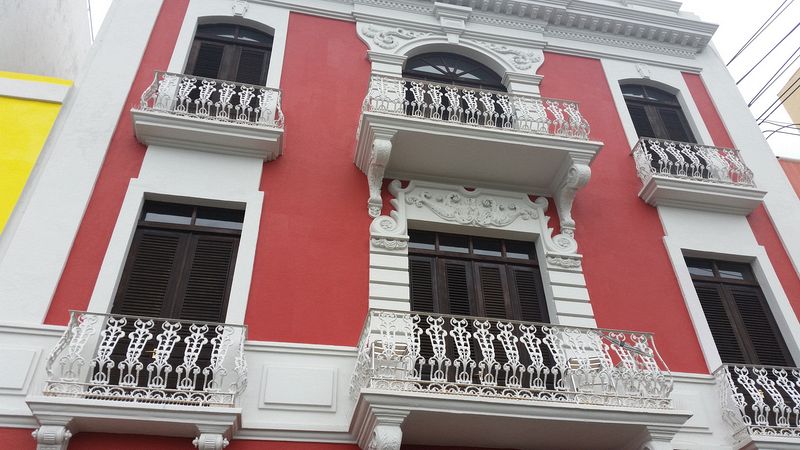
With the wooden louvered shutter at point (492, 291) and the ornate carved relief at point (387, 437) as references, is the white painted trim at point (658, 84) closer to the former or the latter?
the wooden louvered shutter at point (492, 291)

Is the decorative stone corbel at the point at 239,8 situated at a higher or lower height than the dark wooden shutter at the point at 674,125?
higher

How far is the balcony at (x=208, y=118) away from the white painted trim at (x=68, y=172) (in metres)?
0.65

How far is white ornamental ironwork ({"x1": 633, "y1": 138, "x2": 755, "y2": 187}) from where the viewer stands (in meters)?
11.1

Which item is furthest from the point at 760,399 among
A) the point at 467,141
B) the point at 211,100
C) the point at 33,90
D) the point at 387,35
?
the point at 33,90

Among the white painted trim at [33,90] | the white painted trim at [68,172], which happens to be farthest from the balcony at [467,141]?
the white painted trim at [33,90]

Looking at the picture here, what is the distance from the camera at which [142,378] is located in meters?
7.57

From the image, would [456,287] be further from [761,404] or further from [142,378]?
[142,378]

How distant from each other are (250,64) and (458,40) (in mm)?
4003

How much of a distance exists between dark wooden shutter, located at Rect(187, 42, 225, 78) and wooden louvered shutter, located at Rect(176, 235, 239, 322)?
11.5 ft

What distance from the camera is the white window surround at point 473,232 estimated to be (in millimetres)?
9047

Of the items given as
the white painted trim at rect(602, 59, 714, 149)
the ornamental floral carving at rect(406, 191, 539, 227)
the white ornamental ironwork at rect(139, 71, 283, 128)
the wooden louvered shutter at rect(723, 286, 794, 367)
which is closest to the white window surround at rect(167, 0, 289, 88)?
the white ornamental ironwork at rect(139, 71, 283, 128)

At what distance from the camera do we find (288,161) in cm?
1000

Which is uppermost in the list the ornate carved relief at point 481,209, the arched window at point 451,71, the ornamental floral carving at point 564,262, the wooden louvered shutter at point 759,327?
the arched window at point 451,71

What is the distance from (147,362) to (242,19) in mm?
6955
